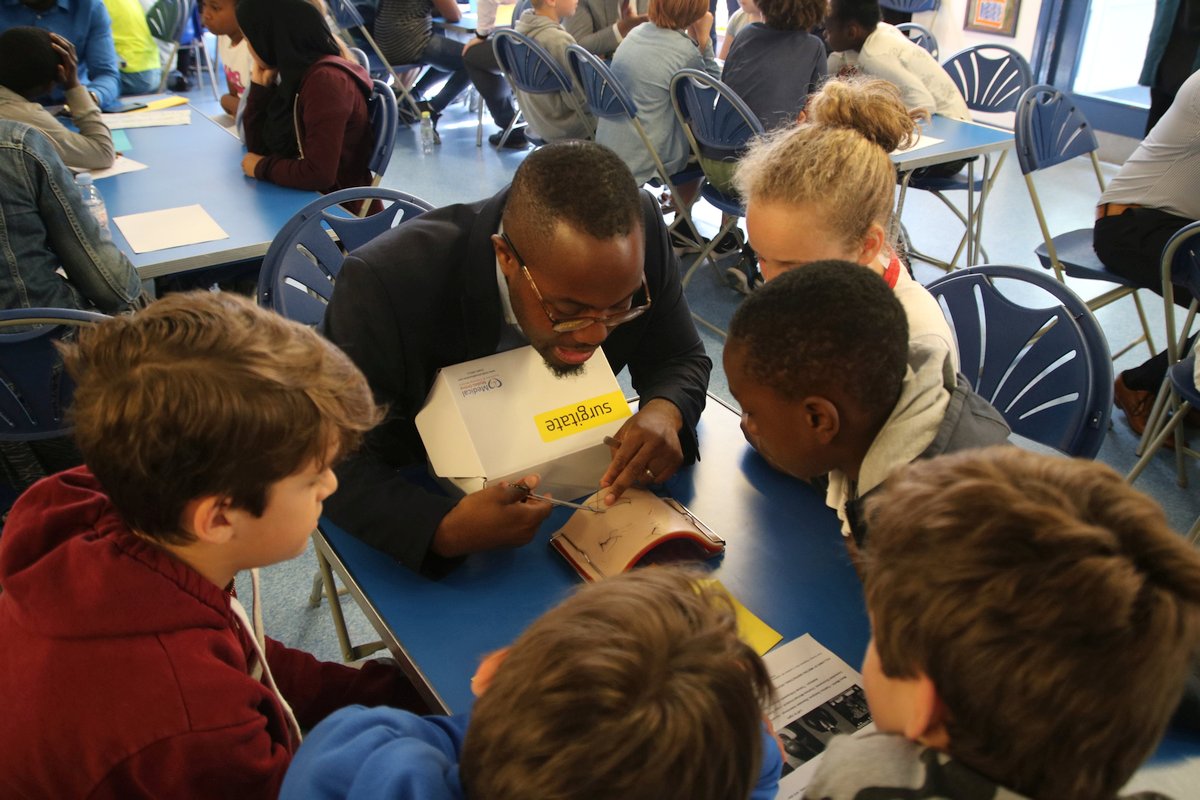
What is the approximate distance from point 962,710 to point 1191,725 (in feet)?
1.68

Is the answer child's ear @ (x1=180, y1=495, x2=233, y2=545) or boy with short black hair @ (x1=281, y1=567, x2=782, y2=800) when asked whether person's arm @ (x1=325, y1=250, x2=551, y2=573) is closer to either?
child's ear @ (x1=180, y1=495, x2=233, y2=545)

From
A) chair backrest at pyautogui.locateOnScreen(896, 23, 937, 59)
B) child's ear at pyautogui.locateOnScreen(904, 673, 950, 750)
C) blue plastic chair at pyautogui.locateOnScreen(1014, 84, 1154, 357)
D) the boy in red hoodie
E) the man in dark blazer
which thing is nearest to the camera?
child's ear at pyautogui.locateOnScreen(904, 673, 950, 750)

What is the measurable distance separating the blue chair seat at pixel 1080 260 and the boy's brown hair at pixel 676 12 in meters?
1.76

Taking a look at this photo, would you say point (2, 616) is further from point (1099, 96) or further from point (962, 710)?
point (1099, 96)

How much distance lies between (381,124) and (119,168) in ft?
2.80

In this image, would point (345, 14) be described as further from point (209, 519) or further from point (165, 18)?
point (209, 519)

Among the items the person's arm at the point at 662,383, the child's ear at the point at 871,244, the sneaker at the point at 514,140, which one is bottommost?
the sneaker at the point at 514,140

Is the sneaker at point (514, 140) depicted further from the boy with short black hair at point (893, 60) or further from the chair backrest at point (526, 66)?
the boy with short black hair at point (893, 60)

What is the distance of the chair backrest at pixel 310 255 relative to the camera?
6.31 ft

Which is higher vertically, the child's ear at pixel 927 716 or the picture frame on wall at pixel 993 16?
the child's ear at pixel 927 716

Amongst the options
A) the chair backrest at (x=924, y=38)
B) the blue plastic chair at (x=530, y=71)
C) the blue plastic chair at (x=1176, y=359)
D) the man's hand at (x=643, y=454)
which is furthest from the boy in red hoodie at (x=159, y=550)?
the chair backrest at (x=924, y=38)

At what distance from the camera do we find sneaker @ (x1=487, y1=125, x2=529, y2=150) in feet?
19.3

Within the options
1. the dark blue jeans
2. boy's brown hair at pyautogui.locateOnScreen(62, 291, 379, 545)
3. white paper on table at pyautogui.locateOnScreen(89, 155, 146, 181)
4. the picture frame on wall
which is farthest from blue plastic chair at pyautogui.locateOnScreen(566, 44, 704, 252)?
the picture frame on wall

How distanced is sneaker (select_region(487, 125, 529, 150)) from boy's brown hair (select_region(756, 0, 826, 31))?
8.82 feet
